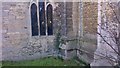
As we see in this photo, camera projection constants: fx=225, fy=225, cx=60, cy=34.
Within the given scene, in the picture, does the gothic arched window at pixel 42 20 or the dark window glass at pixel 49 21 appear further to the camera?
the dark window glass at pixel 49 21

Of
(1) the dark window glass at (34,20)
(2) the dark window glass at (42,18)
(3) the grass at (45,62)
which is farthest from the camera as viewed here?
(2) the dark window glass at (42,18)

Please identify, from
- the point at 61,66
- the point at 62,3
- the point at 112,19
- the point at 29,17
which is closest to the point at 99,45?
the point at 112,19

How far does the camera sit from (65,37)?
9969mm

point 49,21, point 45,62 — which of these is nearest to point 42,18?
point 49,21

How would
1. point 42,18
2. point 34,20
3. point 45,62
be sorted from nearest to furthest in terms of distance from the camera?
1. point 45,62
2. point 34,20
3. point 42,18

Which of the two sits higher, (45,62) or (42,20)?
(42,20)

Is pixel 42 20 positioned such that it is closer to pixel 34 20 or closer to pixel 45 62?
pixel 34 20

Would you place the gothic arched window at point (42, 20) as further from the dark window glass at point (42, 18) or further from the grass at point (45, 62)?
the grass at point (45, 62)

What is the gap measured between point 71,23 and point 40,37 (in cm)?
163

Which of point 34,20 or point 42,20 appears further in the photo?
point 42,20

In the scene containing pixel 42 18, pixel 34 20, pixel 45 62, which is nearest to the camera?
pixel 45 62

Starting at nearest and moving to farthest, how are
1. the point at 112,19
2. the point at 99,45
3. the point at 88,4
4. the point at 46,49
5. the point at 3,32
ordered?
the point at 112,19, the point at 99,45, the point at 88,4, the point at 3,32, the point at 46,49

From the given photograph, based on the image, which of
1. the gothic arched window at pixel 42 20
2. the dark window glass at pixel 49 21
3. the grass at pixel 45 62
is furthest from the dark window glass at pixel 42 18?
the grass at pixel 45 62

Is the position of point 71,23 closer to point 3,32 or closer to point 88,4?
point 88,4
